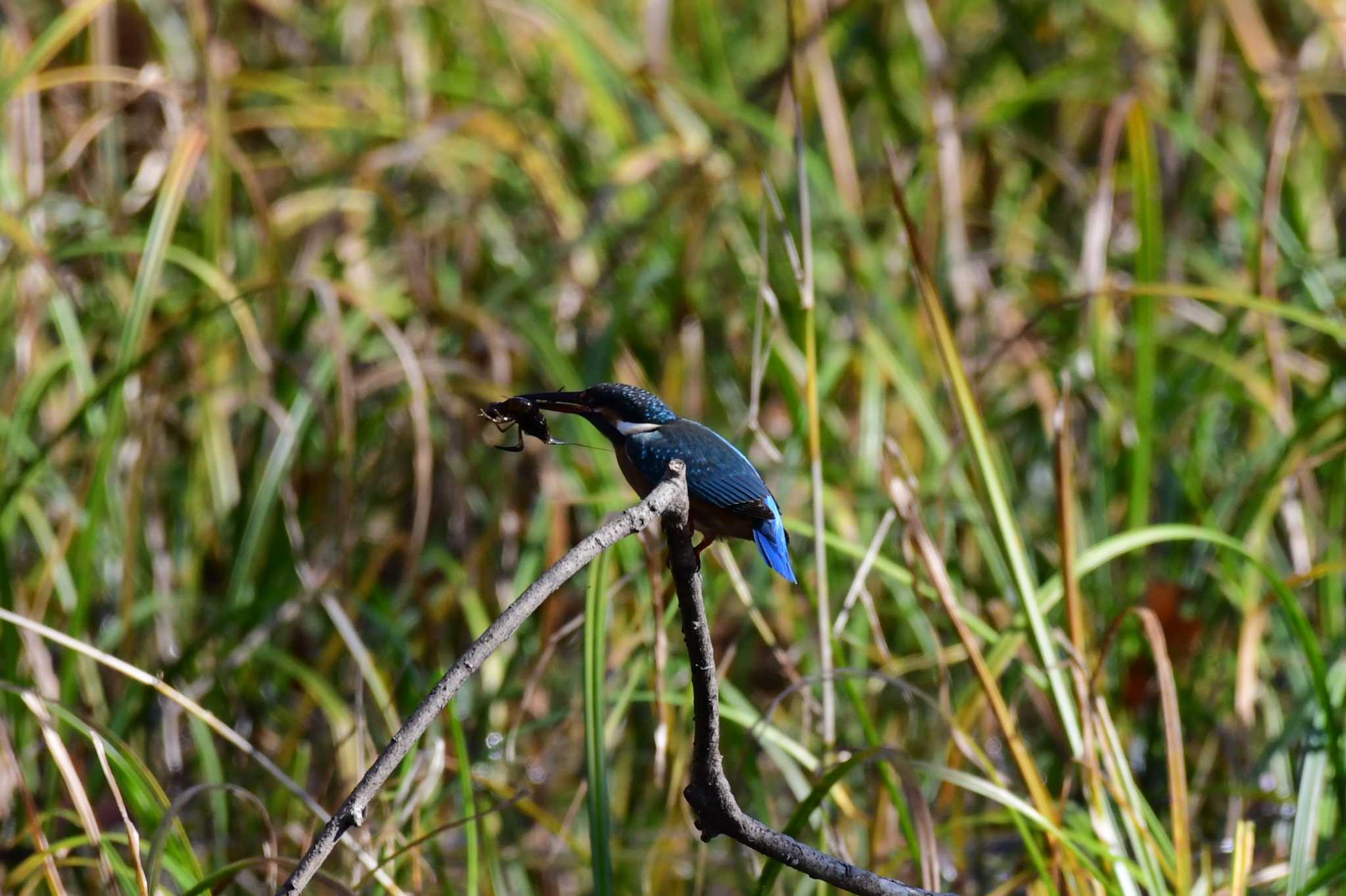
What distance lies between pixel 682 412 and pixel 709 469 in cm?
184

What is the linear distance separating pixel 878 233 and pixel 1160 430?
35.7 inches

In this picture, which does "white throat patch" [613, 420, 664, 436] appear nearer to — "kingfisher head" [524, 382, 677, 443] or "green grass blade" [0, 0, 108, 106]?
"kingfisher head" [524, 382, 677, 443]

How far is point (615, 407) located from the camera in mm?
1441

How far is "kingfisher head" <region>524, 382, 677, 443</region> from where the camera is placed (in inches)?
55.7

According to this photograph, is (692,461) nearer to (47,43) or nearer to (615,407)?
(615,407)

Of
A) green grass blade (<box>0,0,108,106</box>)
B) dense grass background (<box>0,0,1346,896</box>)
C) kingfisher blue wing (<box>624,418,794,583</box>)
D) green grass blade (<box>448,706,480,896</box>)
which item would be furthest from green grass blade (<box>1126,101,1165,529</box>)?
green grass blade (<box>0,0,108,106</box>)

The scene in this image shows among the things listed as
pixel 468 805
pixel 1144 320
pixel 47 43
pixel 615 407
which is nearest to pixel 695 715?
pixel 615 407

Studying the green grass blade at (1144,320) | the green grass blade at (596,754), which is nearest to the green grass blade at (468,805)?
the green grass blade at (596,754)

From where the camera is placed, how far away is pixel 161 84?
3.20 m

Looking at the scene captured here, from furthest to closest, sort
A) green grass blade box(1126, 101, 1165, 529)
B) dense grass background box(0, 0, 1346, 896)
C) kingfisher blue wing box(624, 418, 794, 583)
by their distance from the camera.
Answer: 1. green grass blade box(1126, 101, 1165, 529)
2. dense grass background box(0, 0, 1346, 896)
3. kingfisher blue wing box(624, 418, 794, 583)

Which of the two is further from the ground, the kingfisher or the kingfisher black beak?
the kingfisher black beak

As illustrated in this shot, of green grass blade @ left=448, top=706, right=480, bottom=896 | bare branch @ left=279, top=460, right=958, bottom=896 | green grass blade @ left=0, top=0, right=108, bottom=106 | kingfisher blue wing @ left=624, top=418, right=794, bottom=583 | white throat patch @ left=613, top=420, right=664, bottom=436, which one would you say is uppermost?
green grass blade @ left=0, top=0, right=108, bottom=106

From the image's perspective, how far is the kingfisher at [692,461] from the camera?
1322 mm

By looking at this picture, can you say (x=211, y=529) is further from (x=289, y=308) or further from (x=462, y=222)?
(x=462, y=222)
